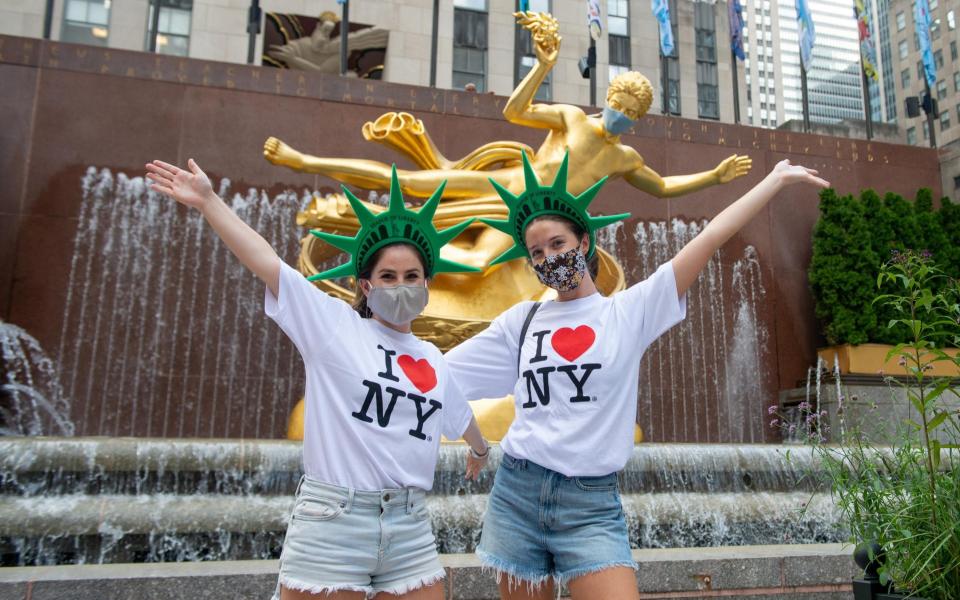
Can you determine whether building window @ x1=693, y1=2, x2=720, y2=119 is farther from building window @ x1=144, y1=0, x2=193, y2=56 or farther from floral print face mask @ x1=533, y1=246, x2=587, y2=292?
floral print face mask @ x1=533, y1=246, x2=587, y2=292

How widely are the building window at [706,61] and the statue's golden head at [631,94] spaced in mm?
27008

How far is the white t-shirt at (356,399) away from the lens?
7.58 ft

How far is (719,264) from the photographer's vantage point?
507 inches

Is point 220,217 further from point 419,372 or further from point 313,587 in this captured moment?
point 313,587

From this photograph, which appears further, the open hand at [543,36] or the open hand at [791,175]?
the open hand at [543,36]

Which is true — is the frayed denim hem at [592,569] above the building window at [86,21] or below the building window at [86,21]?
below

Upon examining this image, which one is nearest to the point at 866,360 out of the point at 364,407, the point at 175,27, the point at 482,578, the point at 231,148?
the point at 231,148

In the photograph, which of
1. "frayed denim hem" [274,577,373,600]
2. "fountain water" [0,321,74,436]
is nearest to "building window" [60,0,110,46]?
"fountain water" [0,321,74,436]

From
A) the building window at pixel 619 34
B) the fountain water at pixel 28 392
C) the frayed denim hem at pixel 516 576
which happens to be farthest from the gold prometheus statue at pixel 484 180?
the building window at pixel 619 34

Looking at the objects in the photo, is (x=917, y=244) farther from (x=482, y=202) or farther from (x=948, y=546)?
(x=948, y=546)

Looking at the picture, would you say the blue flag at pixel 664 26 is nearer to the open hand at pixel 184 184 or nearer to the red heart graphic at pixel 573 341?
the red heart graphic at pixel 573 341

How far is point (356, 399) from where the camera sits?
2369 mm

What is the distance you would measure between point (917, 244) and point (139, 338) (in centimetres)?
1186

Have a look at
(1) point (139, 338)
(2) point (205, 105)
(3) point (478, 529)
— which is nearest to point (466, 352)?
(3) point (478, 529)
